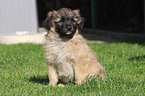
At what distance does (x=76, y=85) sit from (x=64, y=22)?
969 millimetres

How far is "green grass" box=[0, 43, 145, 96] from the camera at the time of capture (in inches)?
136

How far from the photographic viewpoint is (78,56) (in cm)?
375

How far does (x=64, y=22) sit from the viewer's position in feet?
12.3

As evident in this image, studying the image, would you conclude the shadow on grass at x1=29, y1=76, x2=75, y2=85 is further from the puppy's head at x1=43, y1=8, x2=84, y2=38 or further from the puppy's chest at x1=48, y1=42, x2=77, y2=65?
the puppy's head at x1=43, y1=8, x2=84, y2=38

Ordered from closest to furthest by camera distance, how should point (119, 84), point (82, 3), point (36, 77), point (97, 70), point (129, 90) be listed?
point (129, 90), point (119, 84), point (97, 70), point (36, 77), point (82, 3)

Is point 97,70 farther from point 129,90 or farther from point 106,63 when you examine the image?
point 106,63

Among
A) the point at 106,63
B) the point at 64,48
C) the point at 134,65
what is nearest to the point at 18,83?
the point at 64,48

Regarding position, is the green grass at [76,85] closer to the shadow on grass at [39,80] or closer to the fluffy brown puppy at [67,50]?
the shadow on grass at [39,80]

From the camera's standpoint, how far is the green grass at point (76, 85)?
11.3ft

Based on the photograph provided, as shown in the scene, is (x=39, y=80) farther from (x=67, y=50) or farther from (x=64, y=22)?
(x=64, y=22)

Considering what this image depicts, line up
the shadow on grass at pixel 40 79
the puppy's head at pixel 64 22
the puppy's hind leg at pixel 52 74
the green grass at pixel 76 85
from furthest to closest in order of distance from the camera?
1. the shadow on grass at pixel 40 79
2. the puppy's hind leg at pixel 52 74
3. the puppy's head at pixel 64 22
4. the green grass at pixel 76 85

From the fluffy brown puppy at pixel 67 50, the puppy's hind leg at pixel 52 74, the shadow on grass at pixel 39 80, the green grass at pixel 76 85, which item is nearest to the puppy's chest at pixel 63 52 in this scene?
the fluffy brown puppy at pixel 67 50

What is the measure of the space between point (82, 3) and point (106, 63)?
10.1 metres

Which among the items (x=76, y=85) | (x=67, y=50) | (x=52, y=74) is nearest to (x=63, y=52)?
(x=67, y=50)
